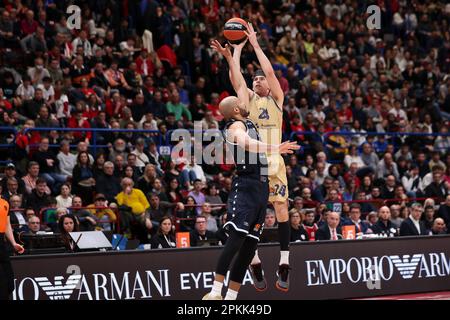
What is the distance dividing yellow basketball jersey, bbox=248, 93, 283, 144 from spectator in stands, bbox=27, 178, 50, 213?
596 centimetres

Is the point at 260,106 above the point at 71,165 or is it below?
above

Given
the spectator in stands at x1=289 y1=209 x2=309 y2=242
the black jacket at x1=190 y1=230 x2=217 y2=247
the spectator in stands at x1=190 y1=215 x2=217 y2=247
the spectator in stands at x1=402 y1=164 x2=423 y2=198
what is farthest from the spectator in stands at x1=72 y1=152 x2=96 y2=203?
the spectator in stands at x1=402 y1=164 x2=423 y2=198

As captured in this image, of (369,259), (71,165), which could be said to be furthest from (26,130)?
A: (369,259)

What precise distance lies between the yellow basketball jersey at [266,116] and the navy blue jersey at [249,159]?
71 cm

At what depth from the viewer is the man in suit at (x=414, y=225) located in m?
16.0

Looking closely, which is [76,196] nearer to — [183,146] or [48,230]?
[48,230]

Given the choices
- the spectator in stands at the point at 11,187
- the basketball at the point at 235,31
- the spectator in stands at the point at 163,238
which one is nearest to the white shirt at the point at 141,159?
the spectator in stands at the point at 11,187

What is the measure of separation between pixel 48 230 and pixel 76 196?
153 centimetres

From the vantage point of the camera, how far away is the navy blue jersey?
9.44 metres

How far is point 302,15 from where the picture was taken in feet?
80.8

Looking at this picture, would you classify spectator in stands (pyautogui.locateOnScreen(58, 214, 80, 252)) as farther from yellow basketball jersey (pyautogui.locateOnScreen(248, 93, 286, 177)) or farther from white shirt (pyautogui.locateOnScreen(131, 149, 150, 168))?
white shirt (pyautogui.locateOnScreen(131, 149, 150, 168))

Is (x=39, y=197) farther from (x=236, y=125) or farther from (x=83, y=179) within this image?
(x=236, y=125)

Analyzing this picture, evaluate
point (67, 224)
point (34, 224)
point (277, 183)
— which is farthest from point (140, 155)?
point (277, 183)

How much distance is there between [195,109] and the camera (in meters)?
19.6
